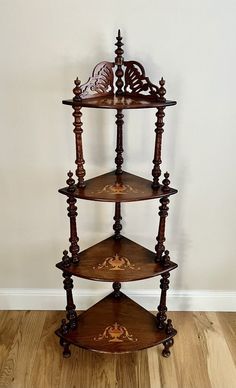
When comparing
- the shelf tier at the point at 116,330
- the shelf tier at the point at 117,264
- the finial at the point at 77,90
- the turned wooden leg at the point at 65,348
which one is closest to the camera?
the finial at the point at 77,90

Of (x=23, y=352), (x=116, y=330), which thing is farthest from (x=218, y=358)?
(x=23, y=352)

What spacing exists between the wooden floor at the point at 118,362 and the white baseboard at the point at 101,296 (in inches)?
3.0

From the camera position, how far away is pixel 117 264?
1.48 metres

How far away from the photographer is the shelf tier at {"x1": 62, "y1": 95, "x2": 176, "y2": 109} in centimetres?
119

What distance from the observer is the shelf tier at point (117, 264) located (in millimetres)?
1415

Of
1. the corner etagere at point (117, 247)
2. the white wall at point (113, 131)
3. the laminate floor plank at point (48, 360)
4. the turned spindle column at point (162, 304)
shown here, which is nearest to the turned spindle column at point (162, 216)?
the corner etagere at point (117, 247)

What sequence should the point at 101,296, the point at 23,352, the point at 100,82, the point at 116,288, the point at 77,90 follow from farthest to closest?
the point at 101,296
the point at 116,288
the point at 23,352
the point at 100,82
the point at 77,90

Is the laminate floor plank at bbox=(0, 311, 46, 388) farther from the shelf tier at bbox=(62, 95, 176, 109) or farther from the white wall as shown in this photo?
the shelf tier at bbox=(62, 95, 176, 109)

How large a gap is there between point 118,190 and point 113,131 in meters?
0.32

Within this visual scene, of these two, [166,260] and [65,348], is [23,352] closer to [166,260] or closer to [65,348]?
[65,348]

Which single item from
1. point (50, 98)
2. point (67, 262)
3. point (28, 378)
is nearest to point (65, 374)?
point (28, 378)

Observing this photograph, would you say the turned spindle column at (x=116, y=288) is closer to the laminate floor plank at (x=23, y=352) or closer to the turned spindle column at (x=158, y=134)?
the laminate floor plank at (x=23, y=352)

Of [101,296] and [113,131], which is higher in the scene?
[113,131]

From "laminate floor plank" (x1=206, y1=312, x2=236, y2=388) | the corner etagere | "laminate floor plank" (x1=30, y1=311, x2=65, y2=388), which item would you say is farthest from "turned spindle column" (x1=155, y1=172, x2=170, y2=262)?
Result: "laminate floor plank" (x1=30, y1=311, x2=65, y2=388)
